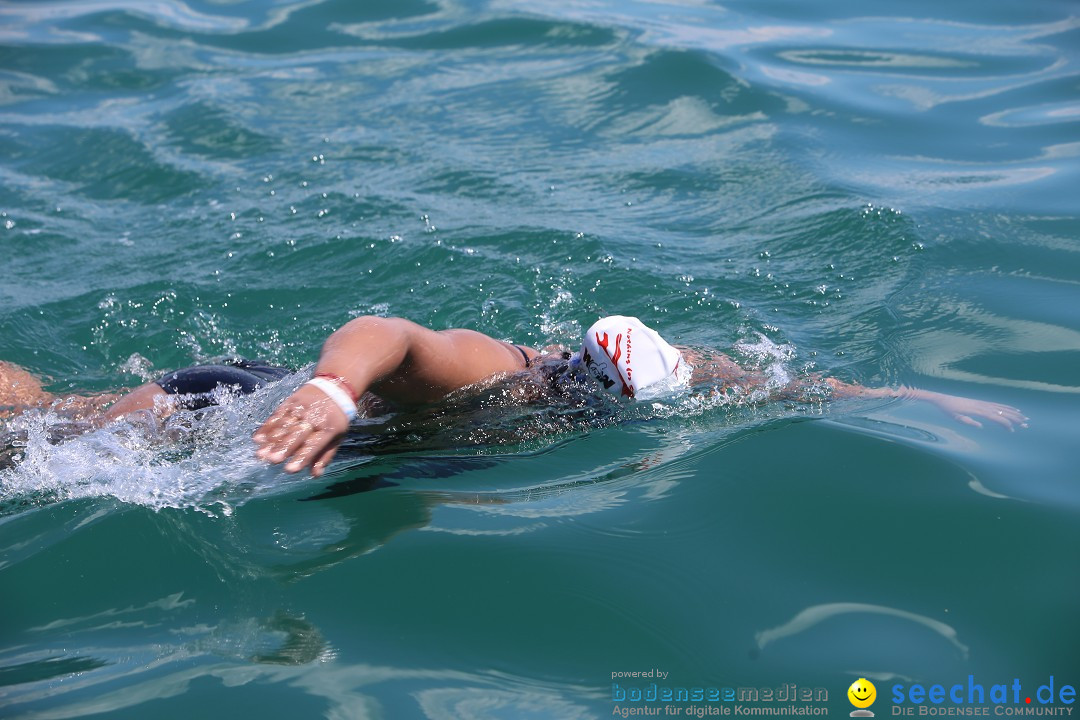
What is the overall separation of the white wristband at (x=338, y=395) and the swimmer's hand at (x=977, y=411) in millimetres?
2870

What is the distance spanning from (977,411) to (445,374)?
2.46 meters

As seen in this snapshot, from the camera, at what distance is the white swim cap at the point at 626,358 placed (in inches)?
181

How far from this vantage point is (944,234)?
692cm

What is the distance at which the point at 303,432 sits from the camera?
3102 mm

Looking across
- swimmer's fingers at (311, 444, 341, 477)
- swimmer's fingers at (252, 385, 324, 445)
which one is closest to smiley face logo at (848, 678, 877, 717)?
swimmer's fingers at (311, 444, 341, 477)

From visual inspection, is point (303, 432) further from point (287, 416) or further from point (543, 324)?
point (543, 324)

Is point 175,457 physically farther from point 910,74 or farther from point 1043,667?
point 910,74

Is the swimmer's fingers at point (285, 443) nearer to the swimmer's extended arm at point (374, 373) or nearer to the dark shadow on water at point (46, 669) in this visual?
the swimmer's extended arm at point (374, 373)

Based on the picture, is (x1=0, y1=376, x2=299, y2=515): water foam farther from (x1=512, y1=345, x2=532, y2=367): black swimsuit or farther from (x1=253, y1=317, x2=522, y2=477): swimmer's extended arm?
(x1=512, y1=345, x2=532, y2=367): black swimsuit

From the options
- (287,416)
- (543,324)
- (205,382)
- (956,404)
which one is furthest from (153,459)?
(956,404)

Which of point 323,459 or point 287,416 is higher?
point 287,416

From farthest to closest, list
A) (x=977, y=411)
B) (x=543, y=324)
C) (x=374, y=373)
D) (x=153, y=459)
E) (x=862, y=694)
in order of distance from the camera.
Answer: (x=543, y=324) < (x=977, y=411) < (x=153, y=459) < (x=374, y=373) < (x=862, y=694)

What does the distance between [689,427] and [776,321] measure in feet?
5.64

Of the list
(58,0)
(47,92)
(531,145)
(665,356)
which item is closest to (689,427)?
(665,356)
